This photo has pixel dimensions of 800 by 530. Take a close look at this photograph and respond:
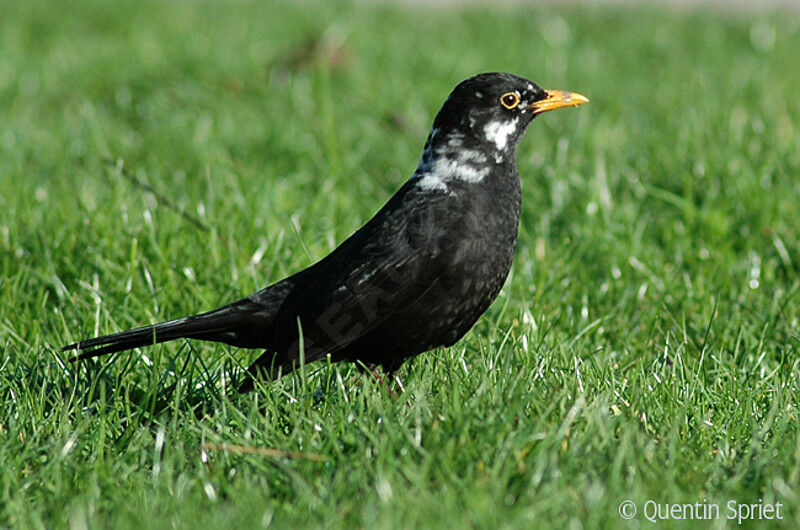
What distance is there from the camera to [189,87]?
27.1 feet

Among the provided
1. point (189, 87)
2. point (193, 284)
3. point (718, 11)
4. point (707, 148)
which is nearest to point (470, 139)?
point (193, 284)

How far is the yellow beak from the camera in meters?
4.27

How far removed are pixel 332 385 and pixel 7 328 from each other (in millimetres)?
1435

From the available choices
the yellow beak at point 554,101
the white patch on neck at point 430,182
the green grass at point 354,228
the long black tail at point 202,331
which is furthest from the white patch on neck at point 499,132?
the long black tail at point 202,331

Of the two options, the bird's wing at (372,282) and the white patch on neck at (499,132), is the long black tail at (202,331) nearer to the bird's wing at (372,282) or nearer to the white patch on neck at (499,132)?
the bird's wing at (372,282)

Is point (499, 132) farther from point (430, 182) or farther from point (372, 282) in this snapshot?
point (372, 282)

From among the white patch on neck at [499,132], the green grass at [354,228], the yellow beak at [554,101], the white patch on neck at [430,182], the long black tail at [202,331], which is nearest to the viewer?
the green grass at [354,228]

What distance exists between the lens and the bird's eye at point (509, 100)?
4.17 metres

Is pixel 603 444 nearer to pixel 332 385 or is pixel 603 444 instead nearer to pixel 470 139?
pixel 332 385

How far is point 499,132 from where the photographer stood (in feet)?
13.6

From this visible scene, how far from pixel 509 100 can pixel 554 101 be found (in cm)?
22

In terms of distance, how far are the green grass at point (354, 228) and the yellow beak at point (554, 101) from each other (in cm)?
82

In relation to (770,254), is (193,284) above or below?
above

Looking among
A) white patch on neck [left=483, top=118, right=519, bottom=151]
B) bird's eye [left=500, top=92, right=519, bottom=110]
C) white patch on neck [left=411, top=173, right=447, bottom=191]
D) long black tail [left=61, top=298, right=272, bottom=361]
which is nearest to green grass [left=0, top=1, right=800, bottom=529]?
long black tail [left=61, top=298, right=272, bottom=361]
